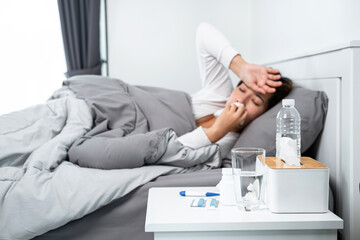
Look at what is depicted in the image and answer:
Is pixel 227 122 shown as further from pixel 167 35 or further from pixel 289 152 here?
pixel 167 35

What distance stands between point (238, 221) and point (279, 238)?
0.11 m

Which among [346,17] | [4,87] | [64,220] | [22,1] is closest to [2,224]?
[64,220]

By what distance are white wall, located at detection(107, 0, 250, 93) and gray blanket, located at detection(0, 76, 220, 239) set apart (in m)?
1.01

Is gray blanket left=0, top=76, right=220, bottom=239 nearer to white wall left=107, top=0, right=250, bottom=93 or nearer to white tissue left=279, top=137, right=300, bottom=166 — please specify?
white tissue left=279, top=137, right=300, bottom=166

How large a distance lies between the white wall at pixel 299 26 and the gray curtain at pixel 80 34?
122 centimetres

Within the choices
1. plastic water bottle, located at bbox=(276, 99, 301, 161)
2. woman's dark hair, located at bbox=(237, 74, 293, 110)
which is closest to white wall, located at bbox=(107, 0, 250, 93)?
woman's dark hair, located at bbox=(237, 74, 293, 110)

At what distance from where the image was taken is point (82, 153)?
137 cm

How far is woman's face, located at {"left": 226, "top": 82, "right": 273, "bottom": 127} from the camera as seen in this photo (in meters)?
1.63

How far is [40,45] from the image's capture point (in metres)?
2.88

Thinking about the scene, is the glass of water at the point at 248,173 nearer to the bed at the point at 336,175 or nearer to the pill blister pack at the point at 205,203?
the pill blister pack at the point at 205,203

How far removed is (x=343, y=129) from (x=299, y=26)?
0.74 meters

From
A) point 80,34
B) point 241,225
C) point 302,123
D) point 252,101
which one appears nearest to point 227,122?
point 252,101

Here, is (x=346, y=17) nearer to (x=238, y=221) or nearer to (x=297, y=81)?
(x=297, y=81)

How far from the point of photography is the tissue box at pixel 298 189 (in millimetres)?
947
